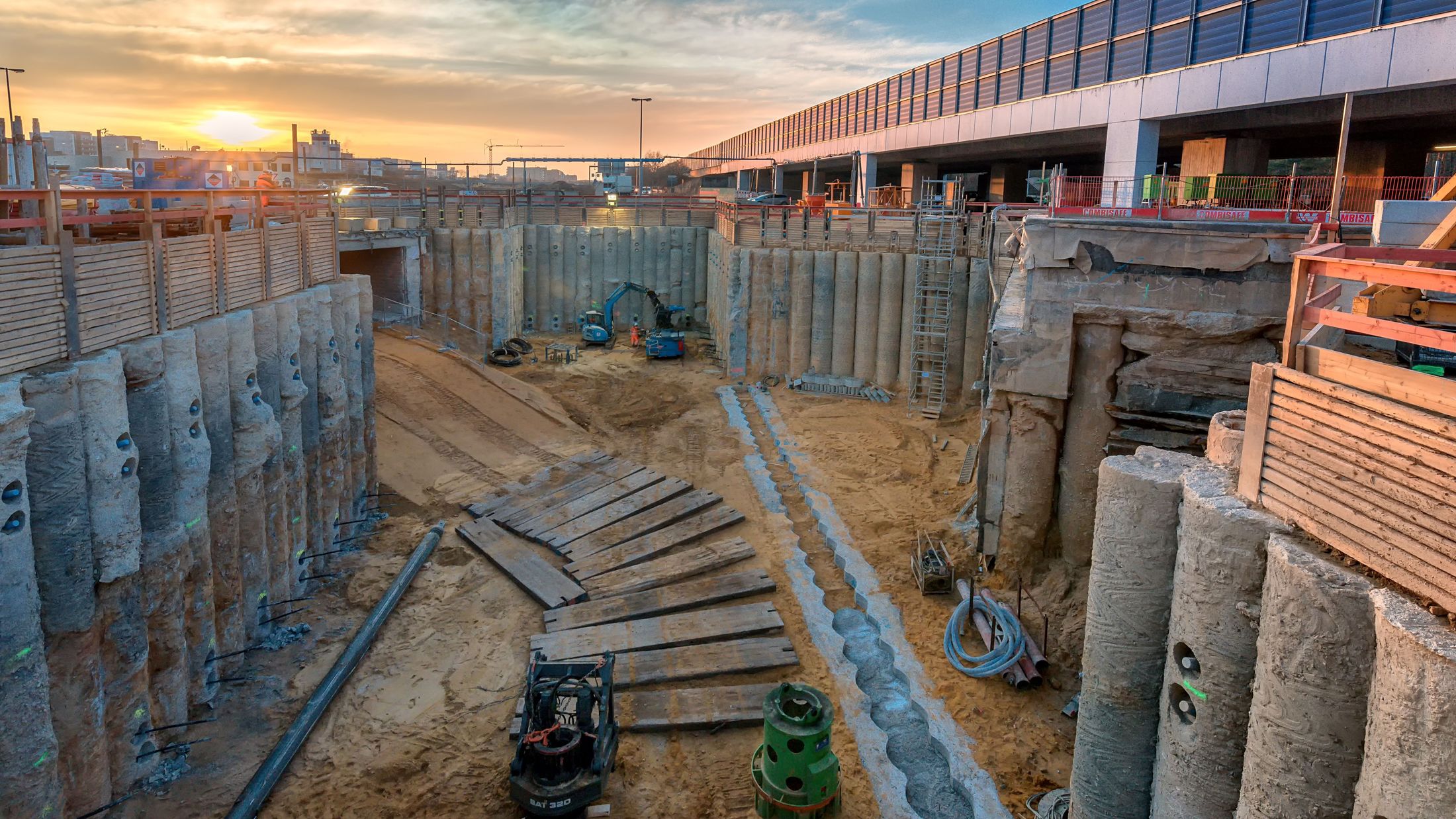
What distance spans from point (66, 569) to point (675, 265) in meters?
31.1

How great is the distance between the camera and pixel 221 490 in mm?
11727

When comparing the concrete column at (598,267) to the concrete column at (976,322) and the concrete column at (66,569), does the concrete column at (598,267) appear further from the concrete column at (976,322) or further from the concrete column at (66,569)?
the concrete column at (66,569)

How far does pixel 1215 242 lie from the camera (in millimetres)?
12320

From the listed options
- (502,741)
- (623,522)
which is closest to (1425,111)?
(623,522)

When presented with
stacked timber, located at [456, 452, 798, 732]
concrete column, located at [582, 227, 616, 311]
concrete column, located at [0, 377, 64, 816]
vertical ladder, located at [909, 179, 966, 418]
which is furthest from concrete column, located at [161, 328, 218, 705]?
concrete column, located at [582, 227, 616, 311]

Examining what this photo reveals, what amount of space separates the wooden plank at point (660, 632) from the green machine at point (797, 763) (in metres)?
3.62

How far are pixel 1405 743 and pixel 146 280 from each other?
1245cm

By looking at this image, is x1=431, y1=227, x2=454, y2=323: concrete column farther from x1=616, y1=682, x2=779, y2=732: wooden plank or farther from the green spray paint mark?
the green spray paint mark

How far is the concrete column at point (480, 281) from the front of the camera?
3241cm

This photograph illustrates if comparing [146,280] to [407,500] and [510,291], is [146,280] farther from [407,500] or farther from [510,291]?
[510,291]

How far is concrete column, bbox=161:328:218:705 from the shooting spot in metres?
10.7

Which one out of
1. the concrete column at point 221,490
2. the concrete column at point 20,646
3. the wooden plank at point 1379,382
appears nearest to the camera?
the wooden plank at point 1379,382

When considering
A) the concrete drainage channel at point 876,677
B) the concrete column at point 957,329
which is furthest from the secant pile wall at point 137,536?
the concrete column at point 957,329

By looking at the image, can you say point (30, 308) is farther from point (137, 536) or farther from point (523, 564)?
point (523, 564)
